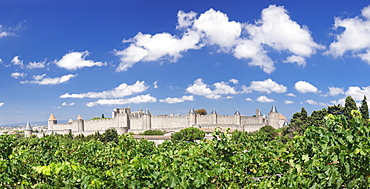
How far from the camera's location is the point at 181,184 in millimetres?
3775

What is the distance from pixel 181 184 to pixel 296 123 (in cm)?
3863

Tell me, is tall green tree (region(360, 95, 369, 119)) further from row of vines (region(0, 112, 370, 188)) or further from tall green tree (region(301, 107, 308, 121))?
row of vines (region(0, 112, 370, 188))

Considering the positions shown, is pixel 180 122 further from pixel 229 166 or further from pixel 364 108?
pixel 229 166

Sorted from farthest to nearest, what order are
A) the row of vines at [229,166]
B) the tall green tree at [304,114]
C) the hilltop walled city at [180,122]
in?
the hilltop walled city at [180,122] < the tall green tree at [304,114] < the row of vines at [229,166]

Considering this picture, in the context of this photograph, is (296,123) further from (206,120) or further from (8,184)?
(8,184)

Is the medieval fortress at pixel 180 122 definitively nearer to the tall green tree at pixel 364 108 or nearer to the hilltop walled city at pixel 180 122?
the hilltop walled city at pixel 180 122

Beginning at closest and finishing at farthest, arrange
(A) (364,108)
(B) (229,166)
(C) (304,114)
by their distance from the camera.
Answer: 1. (B) (229,166)
2. (A) (364,108)
3. (C) (304,114)

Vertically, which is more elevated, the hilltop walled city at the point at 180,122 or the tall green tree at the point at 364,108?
the tall green tree at the point at 364,108

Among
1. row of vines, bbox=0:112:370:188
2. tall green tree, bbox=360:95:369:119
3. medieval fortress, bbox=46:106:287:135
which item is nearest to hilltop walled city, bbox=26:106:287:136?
medieval fortress, bbox=46:106:287:135

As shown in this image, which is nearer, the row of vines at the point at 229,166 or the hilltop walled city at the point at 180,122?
the row of vines at the point at 229,166

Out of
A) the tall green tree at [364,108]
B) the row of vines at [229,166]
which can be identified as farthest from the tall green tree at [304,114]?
the row of vines at [229,166]

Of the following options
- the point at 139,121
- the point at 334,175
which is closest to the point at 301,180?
the point at 334,175

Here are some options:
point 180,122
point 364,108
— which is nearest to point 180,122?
point 180,122

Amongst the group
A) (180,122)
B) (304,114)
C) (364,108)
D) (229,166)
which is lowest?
(180,122)
